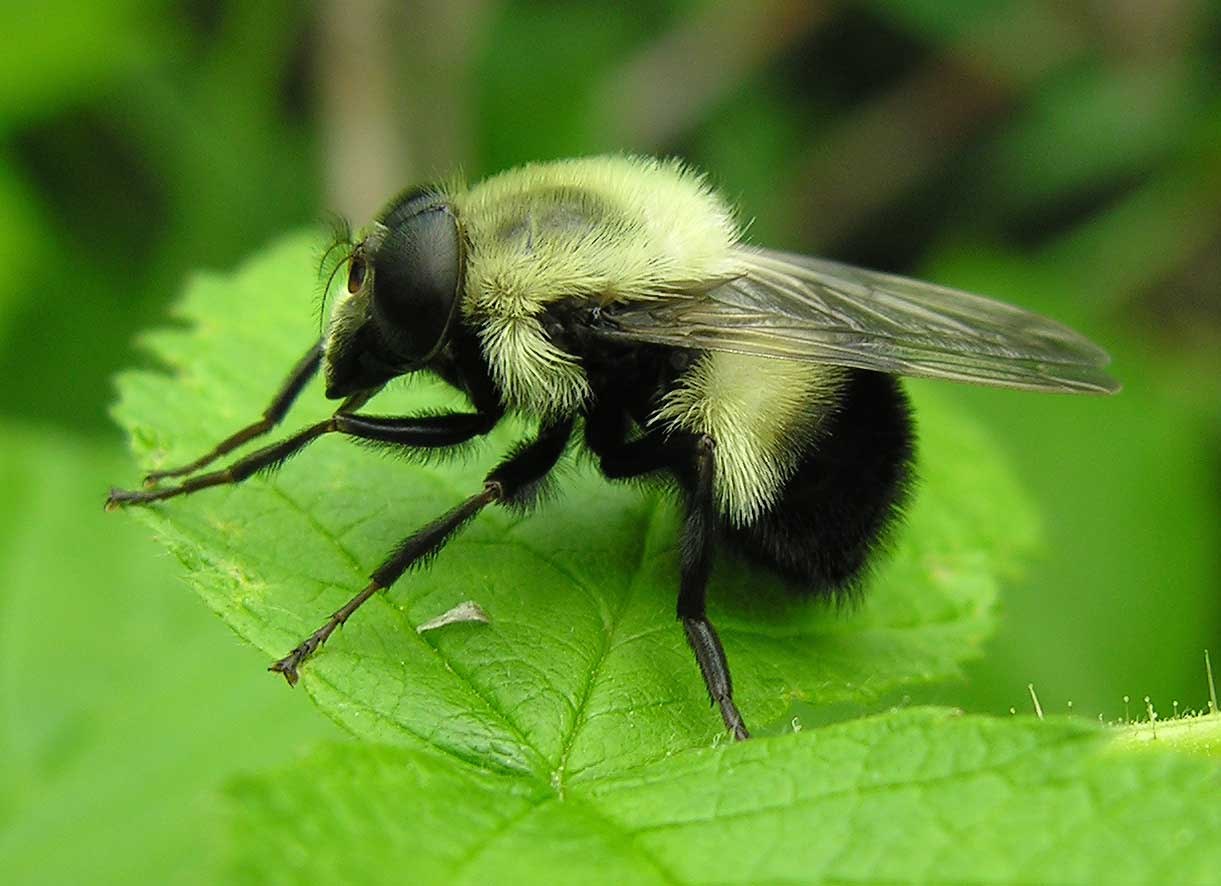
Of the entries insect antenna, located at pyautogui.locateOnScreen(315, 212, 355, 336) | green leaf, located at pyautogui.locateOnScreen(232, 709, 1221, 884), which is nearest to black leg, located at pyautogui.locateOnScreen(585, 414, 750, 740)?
green leaf, located at pyautogui.locateOnScreen(232, 709, 1221, 884)

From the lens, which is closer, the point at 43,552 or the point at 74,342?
the point at 43,552

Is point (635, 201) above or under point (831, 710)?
above

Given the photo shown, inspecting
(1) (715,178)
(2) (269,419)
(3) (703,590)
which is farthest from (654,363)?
(1) (715,178)

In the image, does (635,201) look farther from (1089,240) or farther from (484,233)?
(1089,240)

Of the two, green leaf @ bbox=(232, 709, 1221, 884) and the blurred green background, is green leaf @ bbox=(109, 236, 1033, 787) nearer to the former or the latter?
green leaf @ bbox=(232, 709, 1221, 884)

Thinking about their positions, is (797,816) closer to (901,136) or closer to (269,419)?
(269,419)

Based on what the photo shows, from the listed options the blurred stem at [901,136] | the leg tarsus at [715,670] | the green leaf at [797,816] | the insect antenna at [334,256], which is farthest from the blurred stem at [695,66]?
the green leaf at [797,816]

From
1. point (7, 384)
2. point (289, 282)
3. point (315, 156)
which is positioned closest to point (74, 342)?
point (7, 384)
